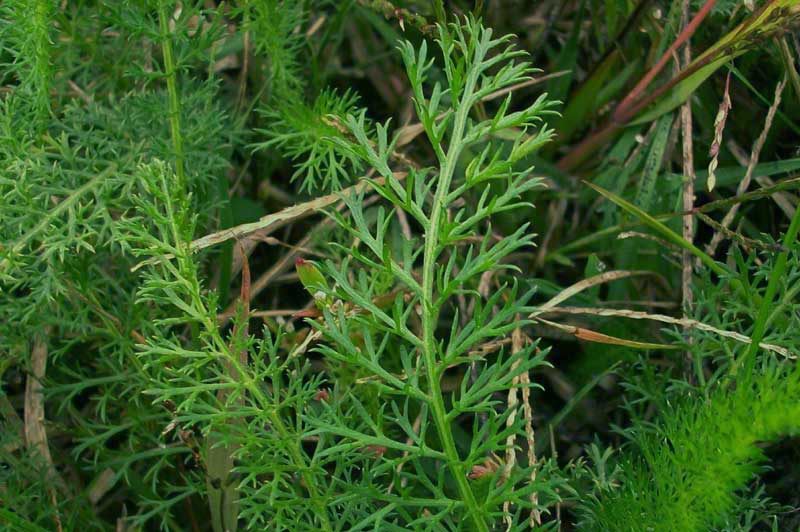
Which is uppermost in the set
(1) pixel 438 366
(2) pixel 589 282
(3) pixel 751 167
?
Answer: (3) pixel 751 167

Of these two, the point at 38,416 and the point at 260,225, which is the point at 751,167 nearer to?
the point at 260,225

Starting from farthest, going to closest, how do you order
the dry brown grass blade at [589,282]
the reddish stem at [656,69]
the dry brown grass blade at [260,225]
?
the reddish stem at [656,69] → the dry brown grass blade at [589,282] → the dry brown grass blade at [260,225]

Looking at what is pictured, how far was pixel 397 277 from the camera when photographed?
1.19 metres

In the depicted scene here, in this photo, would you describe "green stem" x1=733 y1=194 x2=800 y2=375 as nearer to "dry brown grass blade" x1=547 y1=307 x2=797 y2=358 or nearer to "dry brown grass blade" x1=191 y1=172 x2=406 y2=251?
"dry brown grass blade" x1=547 y1=307 x2=797 y2=358

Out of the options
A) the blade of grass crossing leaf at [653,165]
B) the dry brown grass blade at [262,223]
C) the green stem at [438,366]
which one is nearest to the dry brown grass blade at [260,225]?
the dry brown grass blade at [262,223]

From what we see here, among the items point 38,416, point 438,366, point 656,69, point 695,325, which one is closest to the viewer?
point 438,366

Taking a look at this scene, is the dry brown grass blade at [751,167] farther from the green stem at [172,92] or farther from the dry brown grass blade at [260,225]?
the green stem at [172,92]

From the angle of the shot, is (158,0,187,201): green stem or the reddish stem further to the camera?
the reddish stem

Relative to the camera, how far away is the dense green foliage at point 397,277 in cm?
116

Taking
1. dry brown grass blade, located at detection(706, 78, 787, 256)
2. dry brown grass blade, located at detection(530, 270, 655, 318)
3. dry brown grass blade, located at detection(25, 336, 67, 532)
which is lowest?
dry brown grass blade, located at detection(25, 336, 67, 532)

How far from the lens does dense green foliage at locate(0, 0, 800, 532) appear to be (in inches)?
45.5

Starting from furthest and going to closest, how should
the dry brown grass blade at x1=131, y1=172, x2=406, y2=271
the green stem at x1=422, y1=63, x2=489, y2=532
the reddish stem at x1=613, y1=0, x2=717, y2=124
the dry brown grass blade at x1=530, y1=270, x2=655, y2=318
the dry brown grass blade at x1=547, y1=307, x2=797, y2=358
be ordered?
the reddish stem at x1=613, y1=0, x2=717, y2=124
the dry brown grass blade at x1=530, y1=270, x2=655, y2=318
the dry brown grass blade at x1=131, y1=172, x2=406, y2=271
the dry brown grass blade at x1=547, y1=307, x2=797, y2=358
the green stem at x1=422, y1=63, x2=489, y2=532

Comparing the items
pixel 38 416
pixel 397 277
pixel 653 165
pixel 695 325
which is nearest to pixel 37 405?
pixel 38 416

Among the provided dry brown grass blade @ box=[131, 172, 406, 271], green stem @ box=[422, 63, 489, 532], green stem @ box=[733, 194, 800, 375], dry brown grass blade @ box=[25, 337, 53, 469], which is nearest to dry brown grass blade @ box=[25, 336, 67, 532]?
dry brown grass blade @ box=[25, 337, 53, 469]
